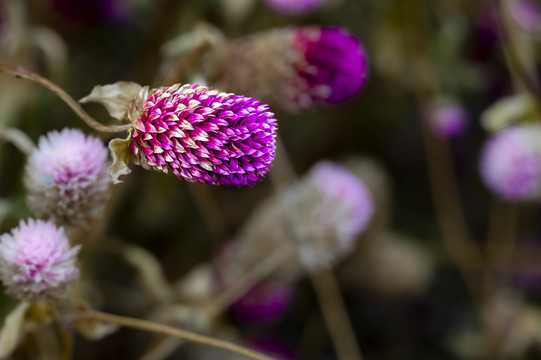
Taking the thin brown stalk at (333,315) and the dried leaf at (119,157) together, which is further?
the thin brown stalk at (333,315)

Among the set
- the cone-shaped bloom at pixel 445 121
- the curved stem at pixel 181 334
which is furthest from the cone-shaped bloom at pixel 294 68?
the cone-shaped bloom at pixel 445 121

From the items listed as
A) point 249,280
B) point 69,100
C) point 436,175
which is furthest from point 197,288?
point 436,175

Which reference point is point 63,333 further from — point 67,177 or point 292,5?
point 292,5

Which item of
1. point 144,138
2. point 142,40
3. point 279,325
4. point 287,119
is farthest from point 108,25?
point 144,138

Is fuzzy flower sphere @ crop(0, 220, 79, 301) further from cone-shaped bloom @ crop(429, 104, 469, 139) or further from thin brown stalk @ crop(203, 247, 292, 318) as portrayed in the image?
cone-shaped bloom @ crop(429, 104, 469, 139)

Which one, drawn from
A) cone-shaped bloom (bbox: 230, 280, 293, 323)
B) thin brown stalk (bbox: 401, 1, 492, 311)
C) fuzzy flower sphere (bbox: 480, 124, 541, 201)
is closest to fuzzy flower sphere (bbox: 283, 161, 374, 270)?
cone-shaped bloom (bbox: 230, 280, 293, 323)

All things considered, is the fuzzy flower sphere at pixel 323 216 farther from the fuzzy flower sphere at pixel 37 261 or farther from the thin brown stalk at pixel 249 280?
the fuzzy flower sphere at pixel 37 261
